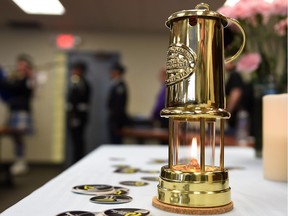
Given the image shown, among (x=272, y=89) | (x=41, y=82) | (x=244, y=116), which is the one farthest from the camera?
(x=41, y=82)

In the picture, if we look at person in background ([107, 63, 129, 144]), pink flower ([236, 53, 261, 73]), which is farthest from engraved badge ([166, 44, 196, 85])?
person in background ([107, 63, 129, 144])

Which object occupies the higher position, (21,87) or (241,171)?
(21,87)

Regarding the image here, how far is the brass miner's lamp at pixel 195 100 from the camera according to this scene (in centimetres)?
47

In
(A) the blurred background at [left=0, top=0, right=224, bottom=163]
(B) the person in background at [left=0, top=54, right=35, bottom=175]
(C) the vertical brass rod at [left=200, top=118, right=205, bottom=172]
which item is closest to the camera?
(C) the vertical brass rod at [left=200, top=118, right=205, bottom=172]

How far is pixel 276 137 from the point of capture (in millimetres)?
732

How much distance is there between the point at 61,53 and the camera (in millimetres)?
5531

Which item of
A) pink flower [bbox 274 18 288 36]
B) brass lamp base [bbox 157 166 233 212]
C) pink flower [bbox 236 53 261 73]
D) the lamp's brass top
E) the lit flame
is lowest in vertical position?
brass lamp base [bbox 157 166 233 212]

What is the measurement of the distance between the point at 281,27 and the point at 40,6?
64cm

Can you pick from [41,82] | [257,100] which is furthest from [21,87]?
[257,100]

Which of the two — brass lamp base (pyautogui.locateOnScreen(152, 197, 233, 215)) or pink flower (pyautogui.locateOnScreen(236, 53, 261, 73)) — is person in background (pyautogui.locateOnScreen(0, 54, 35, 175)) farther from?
brass lamp base (pyautogui.locateOnScreen(152, 197, 233, 215))

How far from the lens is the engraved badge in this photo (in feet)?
1.59

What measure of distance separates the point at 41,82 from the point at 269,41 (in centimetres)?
472

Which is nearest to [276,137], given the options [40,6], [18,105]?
[40,6]

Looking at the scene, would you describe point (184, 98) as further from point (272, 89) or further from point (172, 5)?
point (272, 89)
